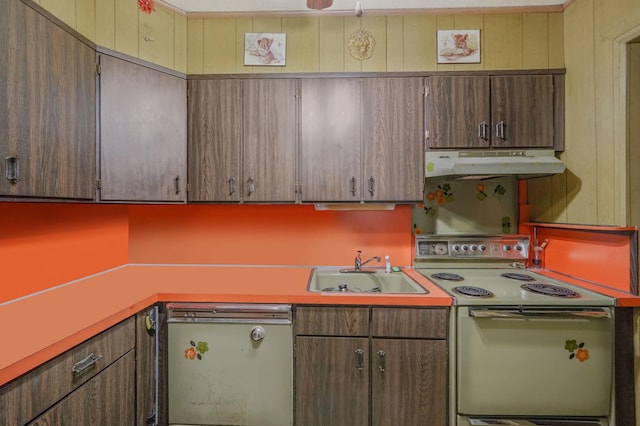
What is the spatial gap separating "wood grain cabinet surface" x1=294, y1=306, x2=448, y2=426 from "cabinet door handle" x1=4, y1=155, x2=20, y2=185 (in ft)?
4.16

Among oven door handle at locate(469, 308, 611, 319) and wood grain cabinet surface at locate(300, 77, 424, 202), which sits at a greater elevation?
wood grain cabinet surface at locate(300, 77, 424, 202)

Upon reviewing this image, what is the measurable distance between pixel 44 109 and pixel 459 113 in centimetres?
207

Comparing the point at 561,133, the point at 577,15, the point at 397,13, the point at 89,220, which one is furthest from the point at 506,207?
the point at 89,220

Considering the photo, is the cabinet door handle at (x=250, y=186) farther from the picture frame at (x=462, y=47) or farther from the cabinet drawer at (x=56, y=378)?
the picture frame at (x=462, y=47)

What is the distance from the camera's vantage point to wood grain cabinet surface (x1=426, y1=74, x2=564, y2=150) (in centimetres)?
189

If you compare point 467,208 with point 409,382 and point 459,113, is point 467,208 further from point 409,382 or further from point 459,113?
point 409,382

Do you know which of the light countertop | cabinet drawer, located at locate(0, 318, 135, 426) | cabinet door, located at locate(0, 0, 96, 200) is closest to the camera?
cabinet drawer, located at locate(0, 318, 135, 426)

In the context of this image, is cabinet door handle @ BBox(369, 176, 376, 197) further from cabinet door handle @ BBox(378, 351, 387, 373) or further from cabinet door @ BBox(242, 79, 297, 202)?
cabinet door handle @ BBox(378, 351, 387, 373)

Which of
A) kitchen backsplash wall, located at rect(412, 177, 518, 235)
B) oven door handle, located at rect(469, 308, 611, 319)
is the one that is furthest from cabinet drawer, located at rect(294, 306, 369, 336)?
kitchen backsplash wall, located at rect(412, 177, 518, 235)

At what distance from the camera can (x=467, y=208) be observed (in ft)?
7.20

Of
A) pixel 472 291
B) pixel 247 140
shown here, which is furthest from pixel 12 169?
pixel 472 291

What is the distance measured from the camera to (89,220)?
6.32 ft

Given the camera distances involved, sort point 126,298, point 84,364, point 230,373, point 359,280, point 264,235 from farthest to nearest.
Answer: point 264,235
point 359,280
point 230,373
point 126,298
point 84,364

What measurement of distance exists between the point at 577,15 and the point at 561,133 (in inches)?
26.7
